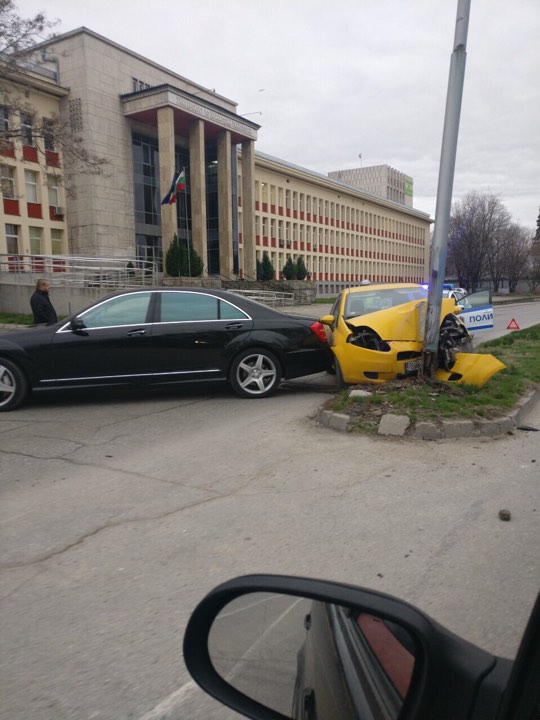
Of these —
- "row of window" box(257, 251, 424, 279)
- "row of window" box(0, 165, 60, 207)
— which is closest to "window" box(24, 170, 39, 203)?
"row of window" box(0, 165, 60, 207)

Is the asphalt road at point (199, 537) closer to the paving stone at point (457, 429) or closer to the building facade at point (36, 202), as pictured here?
the paving stone at point (457, 429)

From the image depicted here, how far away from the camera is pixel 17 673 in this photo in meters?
2.34

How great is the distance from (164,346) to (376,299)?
3683mm

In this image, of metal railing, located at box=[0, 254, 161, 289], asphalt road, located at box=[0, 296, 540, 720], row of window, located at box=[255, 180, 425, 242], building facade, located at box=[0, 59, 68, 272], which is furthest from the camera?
row of window, located at box=[255, 180, 425, 242]

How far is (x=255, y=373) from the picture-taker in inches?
315

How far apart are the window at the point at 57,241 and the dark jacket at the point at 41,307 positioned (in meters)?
31.9

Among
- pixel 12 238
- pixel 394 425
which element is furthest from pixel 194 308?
pixel 12 238

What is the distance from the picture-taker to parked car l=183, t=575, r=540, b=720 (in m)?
0.96

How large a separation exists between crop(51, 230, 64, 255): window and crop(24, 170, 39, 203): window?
8.79 feet

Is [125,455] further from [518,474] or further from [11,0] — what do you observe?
Result: [11,0]

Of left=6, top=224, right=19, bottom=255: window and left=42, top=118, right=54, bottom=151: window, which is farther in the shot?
left=6, top=224, right=19, bottom=255: window

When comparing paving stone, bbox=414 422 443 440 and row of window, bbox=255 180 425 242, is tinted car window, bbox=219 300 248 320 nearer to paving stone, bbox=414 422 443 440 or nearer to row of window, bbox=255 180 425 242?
paving stone, bbox=414 422 443 440

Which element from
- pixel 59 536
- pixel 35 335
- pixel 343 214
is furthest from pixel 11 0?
pixel 343 214

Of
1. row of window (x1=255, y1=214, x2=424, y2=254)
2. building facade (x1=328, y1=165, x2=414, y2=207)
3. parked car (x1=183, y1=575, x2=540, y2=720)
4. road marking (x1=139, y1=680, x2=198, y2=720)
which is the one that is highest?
building facade (x1=328, y1=165, x2=414, y2=207)
